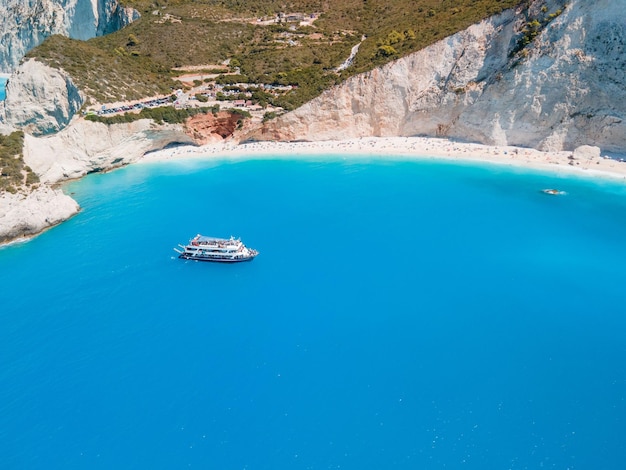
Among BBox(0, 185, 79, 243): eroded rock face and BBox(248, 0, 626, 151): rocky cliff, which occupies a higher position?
BBox(248, 0, 626, 151): rocky cliff

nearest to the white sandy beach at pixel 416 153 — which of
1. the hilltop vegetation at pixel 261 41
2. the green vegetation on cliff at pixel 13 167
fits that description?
the hilltop vegetation at pixel 261 41

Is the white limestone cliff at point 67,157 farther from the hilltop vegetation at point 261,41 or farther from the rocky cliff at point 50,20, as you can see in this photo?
the rocky cliff at point 50,20

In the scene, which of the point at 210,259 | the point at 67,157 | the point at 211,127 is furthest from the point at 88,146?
the point at 210,259

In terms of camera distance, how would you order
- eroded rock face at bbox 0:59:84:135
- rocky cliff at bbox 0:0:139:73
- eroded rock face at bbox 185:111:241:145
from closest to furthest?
eroded rock face at bbox 0:59:84:135
eroded rock face at bbox 185:111:241:145
rocky cliff at bbox 0:0:139:73

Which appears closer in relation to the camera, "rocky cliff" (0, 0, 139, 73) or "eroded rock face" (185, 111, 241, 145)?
"eroded rock face" (185, 111, 241, 145)

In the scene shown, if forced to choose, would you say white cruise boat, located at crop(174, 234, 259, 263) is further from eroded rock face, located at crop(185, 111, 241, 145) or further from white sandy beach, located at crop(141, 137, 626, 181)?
eroded rock face, located at crop(185, 111, 241, 145)

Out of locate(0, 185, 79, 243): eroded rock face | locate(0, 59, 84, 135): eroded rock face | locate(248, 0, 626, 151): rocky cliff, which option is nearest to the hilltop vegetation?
locate(0, 59, 84, 135): eroded rock face

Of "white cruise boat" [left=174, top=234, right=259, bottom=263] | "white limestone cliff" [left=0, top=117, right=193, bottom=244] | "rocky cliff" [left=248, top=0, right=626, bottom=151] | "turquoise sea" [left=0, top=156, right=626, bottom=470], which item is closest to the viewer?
"turquoise sea" [left=0, top=156, right=626, bottom=470]

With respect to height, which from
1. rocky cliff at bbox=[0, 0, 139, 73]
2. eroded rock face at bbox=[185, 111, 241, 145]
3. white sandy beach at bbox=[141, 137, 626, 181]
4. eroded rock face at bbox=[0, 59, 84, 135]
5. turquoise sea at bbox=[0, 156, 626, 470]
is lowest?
turquoise sea at bbox=[0, 156, 626, 470]
